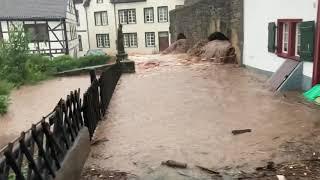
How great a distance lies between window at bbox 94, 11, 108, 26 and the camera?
46156 millimetres

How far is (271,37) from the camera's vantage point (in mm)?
13836

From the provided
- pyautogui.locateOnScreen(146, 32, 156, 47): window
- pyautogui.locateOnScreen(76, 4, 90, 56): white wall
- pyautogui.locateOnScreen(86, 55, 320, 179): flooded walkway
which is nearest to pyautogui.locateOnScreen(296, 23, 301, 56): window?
pyautogui.locateOnScreen(86, 55, 320, 179): flooded walkway

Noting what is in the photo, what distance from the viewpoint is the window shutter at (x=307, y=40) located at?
423 inches

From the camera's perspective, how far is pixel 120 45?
20641 mm

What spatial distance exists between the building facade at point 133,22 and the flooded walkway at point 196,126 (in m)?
30.4

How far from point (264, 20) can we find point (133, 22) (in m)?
31.6

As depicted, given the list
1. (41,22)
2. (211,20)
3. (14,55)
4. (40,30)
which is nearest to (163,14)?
(41,22)

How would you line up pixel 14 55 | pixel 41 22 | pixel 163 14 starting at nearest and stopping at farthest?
pixel 14 55
pixel 41 22
pixel 163 14

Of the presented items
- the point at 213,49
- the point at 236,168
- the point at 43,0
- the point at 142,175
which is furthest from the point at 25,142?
the point at 43,0

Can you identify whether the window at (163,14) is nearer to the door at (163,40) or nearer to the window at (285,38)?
the door at (163,40)

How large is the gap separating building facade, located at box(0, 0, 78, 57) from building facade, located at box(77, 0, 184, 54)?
42.4ft

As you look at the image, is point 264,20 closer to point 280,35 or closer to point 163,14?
point 280,35

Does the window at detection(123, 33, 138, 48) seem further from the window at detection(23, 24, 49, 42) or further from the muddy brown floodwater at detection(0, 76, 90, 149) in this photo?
the muddy brown floodwater at detection(0, 76, 90, 149)

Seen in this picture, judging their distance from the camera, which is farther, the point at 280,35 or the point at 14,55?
the point at 14,55
